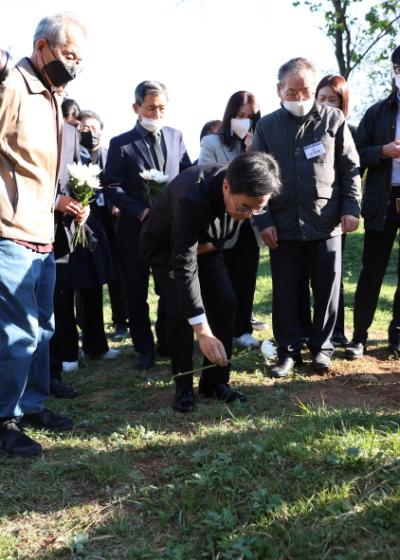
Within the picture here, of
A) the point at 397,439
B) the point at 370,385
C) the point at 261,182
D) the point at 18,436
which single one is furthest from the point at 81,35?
the point at 370,385

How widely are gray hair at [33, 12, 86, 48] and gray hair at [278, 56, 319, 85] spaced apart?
65.8 inches

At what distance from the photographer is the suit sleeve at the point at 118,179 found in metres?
5.20

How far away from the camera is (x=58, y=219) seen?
456cm

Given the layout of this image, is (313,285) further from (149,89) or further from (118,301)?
(118,301)

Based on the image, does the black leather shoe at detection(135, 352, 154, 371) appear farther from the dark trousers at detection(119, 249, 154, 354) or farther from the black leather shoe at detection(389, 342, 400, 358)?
the black leather shoe at detection(389, 342, 400, 358)

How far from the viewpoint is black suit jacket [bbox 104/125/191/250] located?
17.2 feet

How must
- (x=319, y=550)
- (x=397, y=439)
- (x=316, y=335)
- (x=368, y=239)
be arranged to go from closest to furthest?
(x=319, y=550) → (x=397, y=439) → (x=316, y=335) → (x=368, y=239)

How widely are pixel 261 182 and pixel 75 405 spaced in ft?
6.90

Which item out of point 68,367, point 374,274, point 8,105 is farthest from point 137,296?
Answer: point 8,105

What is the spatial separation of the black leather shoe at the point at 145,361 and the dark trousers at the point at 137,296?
0.04 m

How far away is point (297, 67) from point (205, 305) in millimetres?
1775

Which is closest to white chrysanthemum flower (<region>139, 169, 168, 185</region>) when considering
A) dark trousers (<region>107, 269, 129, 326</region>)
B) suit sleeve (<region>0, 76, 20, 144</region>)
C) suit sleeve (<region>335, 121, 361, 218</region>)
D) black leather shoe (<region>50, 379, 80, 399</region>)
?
suit sleeve (<region>335, 121, 361, 218</region>)

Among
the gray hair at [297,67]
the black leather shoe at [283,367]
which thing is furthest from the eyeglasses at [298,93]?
the black leather shoe at [283,367]

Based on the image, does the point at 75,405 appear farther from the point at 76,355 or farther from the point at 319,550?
the point at 319,550
